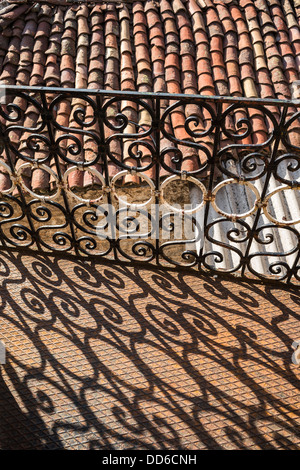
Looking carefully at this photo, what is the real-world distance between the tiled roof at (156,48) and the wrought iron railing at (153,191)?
1.10 feet

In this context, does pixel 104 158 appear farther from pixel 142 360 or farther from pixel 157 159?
pixel 142 360

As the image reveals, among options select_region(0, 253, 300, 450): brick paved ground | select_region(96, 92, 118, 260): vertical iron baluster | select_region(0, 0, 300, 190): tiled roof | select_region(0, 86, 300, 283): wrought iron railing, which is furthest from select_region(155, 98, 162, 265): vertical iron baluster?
select_region(0, 0, 300, 190): tiled roof

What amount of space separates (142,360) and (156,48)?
3499 mm

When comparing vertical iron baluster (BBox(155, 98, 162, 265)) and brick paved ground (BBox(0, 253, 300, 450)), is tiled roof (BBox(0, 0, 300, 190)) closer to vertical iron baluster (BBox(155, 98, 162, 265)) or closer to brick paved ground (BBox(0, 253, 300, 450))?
vertical iron baluster (BBox(155, 98, 162, 265))

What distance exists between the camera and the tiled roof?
4.96m

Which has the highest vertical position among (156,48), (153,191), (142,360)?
(156,48)

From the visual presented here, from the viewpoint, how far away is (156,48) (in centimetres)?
523

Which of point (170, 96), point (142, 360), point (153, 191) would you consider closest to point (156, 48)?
A: point (153, 191)

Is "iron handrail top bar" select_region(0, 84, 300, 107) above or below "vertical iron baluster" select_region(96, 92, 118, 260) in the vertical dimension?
above

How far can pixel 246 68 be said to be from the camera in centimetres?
504

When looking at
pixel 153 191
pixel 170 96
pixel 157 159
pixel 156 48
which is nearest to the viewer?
pixel 170 96

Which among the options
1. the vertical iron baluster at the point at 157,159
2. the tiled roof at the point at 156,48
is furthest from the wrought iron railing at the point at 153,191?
the tiled roof at the point at 156,48

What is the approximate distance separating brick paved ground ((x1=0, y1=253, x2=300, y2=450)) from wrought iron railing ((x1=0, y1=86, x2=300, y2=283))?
19 centimetres

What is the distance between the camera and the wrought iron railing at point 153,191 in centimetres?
260
